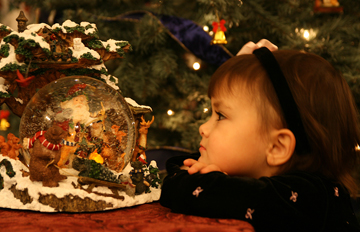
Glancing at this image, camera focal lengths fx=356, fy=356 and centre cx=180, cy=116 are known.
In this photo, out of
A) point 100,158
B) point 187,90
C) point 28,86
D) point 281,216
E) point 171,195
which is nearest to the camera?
point 281,216

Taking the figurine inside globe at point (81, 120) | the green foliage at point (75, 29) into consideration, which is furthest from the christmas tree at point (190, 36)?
the figurine inside globe at point (81, 120)

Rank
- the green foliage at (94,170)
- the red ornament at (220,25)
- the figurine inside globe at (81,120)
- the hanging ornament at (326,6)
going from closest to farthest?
1. the green foliage at (94,170)
2. the figurine inside globe at (81,120)
3. the red ornament at (220,25)
4. the hanging ornament at (326,6)

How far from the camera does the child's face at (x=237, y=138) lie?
3.47ft

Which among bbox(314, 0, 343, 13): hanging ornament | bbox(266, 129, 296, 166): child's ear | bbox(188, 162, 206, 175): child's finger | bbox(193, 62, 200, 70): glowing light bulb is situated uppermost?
bbox(314, 0, 343, 13): hanging ornament

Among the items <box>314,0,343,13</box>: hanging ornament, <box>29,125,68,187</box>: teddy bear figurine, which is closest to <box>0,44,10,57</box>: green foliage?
<box>29,125,68,187</box>: teddy bear figurine

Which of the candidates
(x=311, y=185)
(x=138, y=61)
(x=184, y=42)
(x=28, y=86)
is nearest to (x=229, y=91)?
(x=311, y=185)

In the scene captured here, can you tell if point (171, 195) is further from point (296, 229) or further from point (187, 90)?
point (187, 90)

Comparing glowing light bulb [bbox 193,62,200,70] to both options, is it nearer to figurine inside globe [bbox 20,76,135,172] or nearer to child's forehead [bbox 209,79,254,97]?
figurine inside globe [bbox 20,76,135,172]

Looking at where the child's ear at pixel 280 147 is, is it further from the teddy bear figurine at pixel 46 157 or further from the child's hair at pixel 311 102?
the teddy bear figurine at pixel 46 157

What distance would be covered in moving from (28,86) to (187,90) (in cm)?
Result: 149

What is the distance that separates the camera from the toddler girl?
0.97 m

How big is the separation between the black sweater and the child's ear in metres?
0.06

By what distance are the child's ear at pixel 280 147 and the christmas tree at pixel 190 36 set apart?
1446 millimetres

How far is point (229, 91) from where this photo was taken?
109cm
